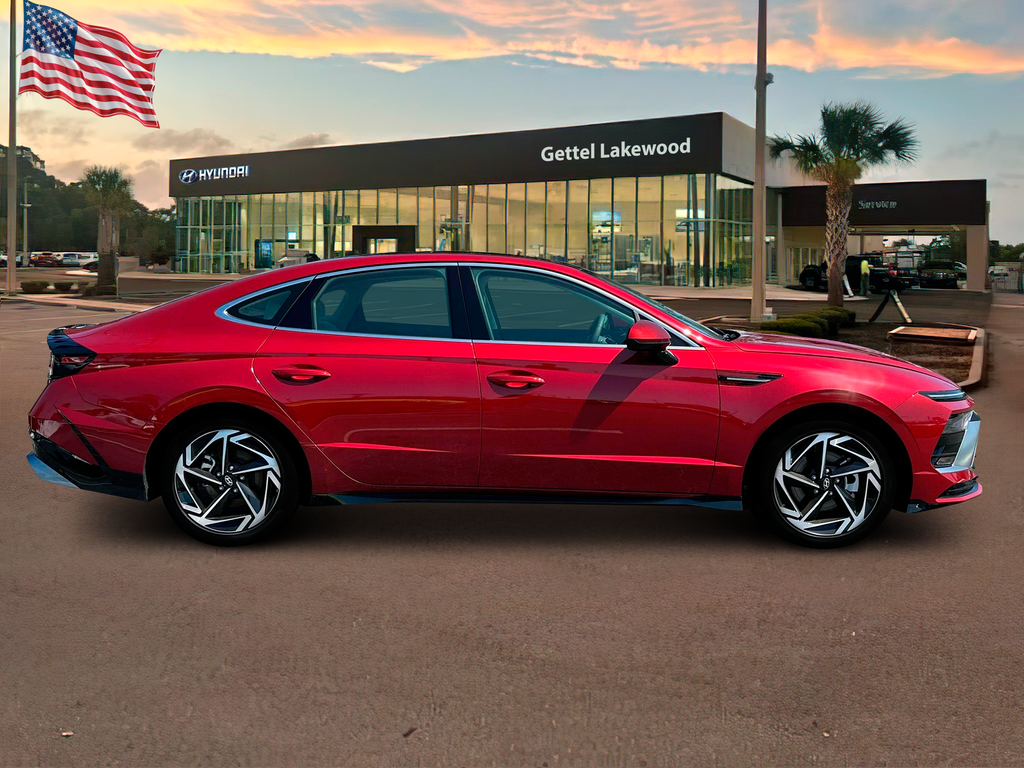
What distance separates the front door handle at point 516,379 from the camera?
5.64m

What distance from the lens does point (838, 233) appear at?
3334 cm

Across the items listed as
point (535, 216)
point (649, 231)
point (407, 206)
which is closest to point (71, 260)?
point (407, 206)

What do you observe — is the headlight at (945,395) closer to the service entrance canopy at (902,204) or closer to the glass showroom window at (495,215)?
the glass showroom window at (495,215)

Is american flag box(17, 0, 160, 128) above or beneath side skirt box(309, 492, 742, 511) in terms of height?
above

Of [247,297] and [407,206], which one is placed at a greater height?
[407,206]

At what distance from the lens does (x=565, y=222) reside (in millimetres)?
52531

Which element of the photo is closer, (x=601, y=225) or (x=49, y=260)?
(x=601, y=225)

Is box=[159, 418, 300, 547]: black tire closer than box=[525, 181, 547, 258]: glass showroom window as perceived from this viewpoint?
Yes

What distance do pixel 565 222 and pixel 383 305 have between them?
47.3m

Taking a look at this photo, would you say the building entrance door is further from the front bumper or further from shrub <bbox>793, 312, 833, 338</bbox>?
the front bumper

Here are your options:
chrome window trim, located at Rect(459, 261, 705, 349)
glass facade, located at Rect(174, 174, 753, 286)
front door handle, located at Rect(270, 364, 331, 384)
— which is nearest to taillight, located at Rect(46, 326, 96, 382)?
front door handle, located at Rect(270, 364, 331, 384)

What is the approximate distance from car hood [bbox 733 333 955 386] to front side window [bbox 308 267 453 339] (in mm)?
1653

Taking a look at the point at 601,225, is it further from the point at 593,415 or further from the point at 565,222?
the point at 593,415

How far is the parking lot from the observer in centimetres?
346
